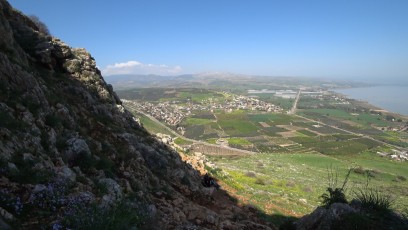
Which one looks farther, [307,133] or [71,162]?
[307,133]

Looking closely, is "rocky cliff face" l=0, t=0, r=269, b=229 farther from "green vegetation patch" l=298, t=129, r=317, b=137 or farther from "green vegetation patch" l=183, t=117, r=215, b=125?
"green vegetation patch" l=183, t=117, r=215, b=125

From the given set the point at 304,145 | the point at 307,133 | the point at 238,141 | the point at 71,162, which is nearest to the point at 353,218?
the point at 71,162

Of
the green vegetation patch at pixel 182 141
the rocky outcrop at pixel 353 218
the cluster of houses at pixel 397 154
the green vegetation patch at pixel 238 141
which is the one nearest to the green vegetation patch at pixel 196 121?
the green vegetation patch at pixel 238 141

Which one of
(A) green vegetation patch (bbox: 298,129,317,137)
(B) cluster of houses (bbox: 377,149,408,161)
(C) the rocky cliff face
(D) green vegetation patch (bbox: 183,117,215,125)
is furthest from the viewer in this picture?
(D) green vegetation patch (bbox: 183,117,215,125)

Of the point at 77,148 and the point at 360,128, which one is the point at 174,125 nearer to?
the point at 360,128

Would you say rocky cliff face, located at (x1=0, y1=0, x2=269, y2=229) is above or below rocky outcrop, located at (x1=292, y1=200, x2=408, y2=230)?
above

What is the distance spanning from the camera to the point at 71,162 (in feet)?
33.2

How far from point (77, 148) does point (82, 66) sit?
48.2 ft

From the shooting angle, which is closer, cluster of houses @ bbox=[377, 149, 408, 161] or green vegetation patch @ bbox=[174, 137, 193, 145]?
cluster of houses @ bbox=[377, 149, 408, 161]

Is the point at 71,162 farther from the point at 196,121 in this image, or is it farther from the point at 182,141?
the point at 196,121

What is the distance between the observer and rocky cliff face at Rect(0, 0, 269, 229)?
227 inches

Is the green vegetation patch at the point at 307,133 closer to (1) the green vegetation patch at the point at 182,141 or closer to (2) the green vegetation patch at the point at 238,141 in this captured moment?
(2) the green vegetation patch at the point at 238,141

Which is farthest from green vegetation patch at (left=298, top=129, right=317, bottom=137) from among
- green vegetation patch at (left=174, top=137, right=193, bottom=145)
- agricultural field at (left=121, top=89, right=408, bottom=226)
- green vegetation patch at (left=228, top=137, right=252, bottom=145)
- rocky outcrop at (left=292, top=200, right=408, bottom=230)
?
rocky outcrop at (left=292, top=200, right=408, bottom=230)

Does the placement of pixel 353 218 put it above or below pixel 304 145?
above
